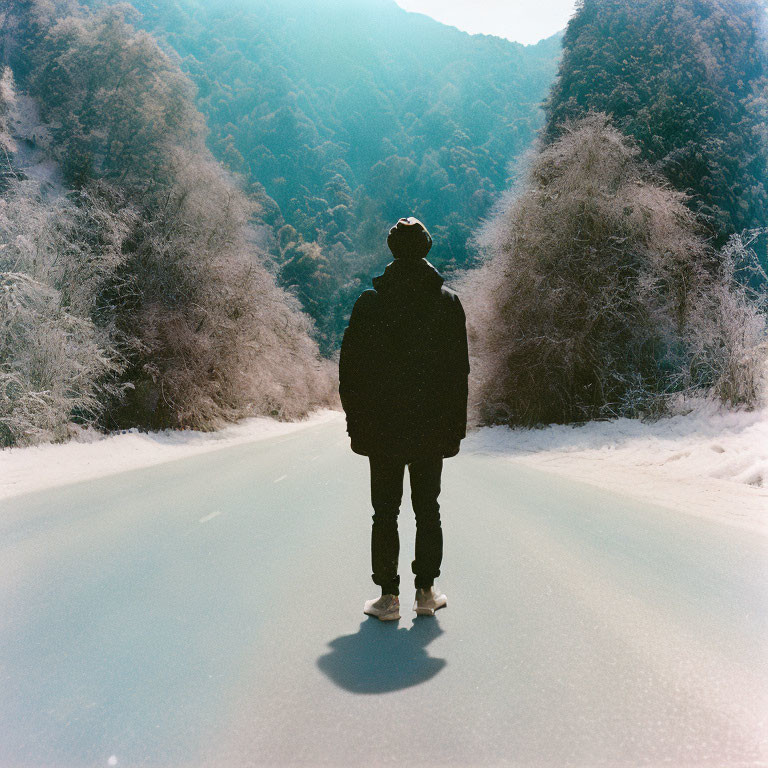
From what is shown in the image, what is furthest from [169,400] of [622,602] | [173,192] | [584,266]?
[622,602]

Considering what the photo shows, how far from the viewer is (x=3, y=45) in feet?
92.8

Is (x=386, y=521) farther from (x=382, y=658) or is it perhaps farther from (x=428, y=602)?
(x=382, y=658)

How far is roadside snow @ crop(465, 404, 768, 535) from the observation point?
29.2 ft

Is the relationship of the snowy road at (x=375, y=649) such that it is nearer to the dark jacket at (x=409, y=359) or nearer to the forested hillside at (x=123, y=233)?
the dark jacket at (x=409, y=359)

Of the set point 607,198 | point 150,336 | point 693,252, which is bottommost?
point 150,336

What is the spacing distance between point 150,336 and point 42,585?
63.2 feet

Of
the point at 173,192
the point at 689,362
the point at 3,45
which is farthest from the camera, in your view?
the point at 3,45

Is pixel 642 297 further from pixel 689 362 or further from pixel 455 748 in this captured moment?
pixel 455 748

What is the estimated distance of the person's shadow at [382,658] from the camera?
11.1ft

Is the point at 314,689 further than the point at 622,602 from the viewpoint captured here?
No

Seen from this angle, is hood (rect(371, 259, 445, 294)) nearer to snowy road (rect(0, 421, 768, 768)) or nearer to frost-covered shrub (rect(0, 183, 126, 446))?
snowy road (rect(0, 421, 768, 768))

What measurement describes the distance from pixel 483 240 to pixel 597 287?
566cm

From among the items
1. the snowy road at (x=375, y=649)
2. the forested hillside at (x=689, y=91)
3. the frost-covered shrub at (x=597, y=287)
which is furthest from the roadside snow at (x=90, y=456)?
the forested hillside at (x=689, y=91)

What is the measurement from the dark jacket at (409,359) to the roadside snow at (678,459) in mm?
4505
